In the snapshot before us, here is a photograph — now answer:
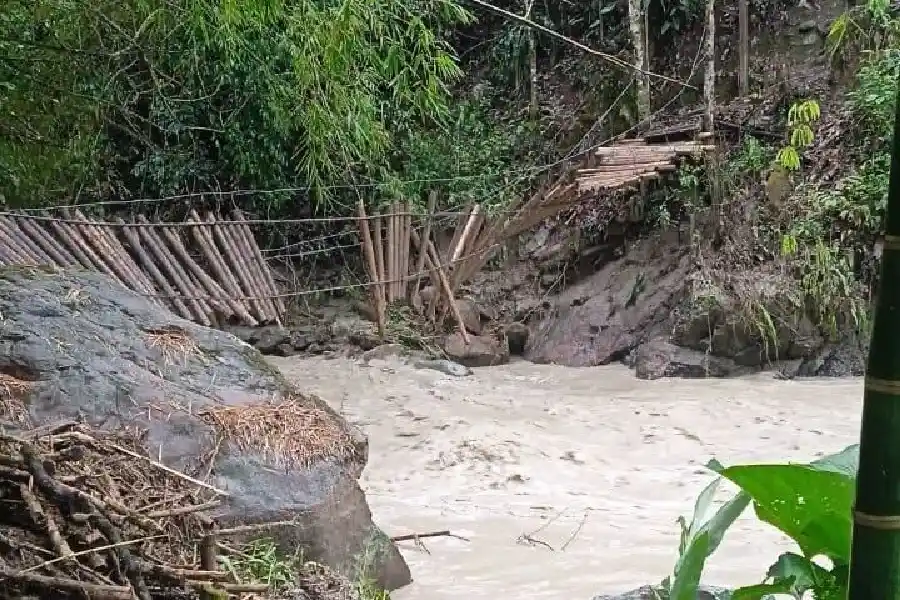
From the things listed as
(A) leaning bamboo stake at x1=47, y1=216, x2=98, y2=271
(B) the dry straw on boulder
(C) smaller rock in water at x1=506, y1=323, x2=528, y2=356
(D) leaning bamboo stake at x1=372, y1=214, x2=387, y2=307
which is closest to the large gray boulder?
(B) the dry straw on boulder

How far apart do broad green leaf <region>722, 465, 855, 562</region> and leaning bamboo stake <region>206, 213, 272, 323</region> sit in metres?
3.62

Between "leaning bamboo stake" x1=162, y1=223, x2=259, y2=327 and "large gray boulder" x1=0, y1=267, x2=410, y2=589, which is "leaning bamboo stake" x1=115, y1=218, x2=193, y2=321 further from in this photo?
"large gray boulder" x1=0, y1=267, x2=410, y2=589

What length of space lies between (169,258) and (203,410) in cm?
204

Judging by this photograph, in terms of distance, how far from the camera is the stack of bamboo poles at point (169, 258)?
3.40 m

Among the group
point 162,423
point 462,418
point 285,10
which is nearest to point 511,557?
point 162,423

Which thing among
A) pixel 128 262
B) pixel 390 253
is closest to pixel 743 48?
pixel 390 253

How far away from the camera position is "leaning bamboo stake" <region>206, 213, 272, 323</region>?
4047 mm

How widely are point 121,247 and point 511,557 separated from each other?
7.49 feet

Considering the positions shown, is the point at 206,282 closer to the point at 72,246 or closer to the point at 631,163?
the point at 72,246

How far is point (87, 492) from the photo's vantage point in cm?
134

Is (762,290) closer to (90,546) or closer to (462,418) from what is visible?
(462,418)

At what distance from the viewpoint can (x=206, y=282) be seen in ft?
12.9

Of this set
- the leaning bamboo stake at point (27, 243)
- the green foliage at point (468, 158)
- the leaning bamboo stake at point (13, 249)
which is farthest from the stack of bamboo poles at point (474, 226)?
the leaning bamboo stake at point (13, 249)

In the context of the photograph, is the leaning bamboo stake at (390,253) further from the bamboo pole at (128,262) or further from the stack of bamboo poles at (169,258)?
the bamboo pole at (128,262)
